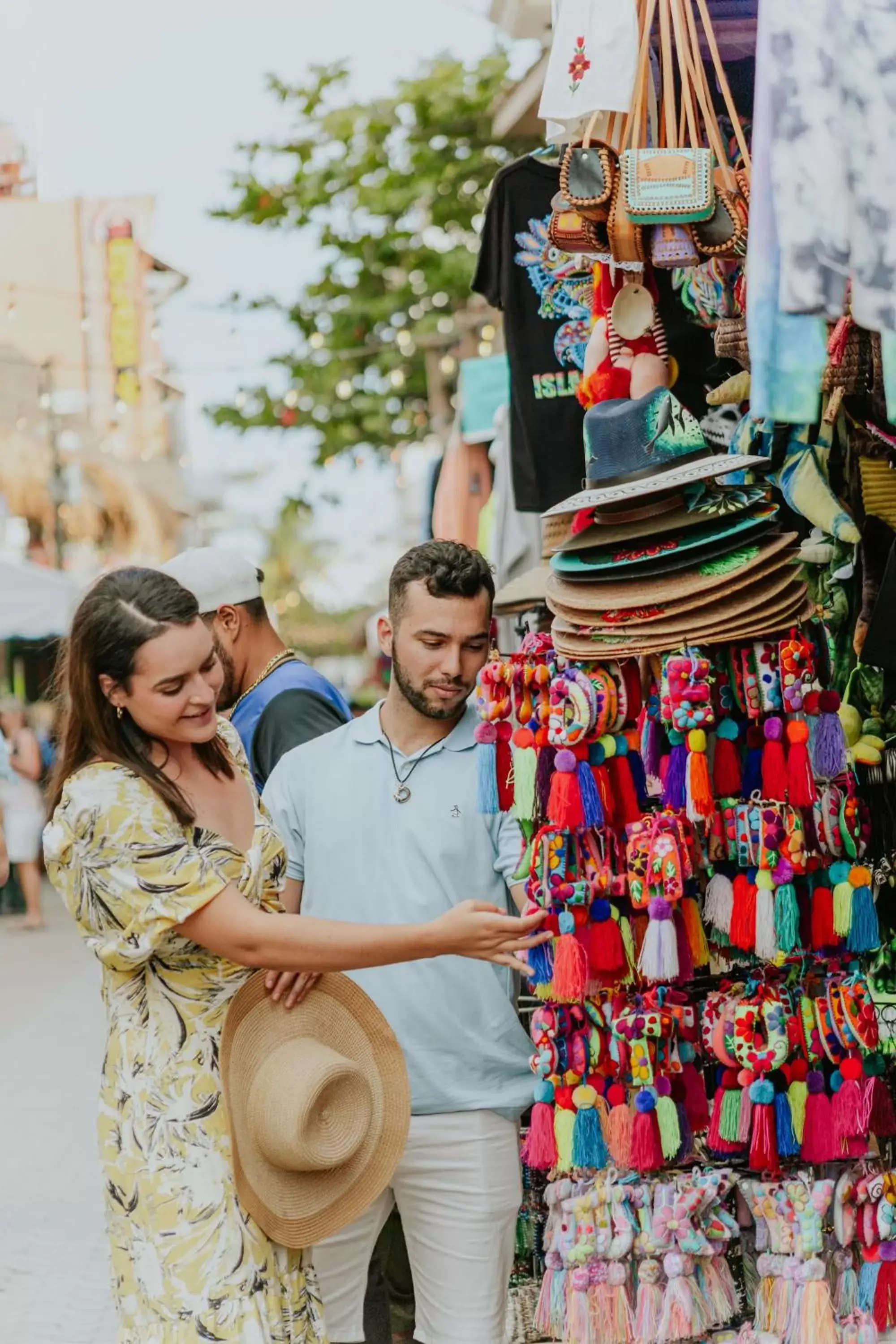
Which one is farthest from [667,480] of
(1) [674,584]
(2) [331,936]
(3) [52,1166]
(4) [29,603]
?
(4) [29,603]

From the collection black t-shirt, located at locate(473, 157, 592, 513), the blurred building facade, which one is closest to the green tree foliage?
the blurred building facade

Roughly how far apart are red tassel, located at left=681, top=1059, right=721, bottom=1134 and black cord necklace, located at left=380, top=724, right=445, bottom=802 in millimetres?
799

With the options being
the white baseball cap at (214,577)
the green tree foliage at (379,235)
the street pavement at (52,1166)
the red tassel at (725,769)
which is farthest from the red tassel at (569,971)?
the green tree foliage at (379,235)

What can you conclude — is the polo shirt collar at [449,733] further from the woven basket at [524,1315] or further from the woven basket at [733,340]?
the woven basket at [524,1315]

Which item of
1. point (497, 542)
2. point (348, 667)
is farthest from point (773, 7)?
point (348, 667)

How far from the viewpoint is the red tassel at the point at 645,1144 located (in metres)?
3.27

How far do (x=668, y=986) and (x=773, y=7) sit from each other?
1.97 meters

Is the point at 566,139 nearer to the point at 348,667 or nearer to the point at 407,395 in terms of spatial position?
the point at 407,395

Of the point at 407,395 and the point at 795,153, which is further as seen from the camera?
the point at 407,395

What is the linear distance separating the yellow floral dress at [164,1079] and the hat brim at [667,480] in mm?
1018

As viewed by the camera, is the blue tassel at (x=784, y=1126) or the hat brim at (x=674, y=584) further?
the blue tassel at (x=784, y=1126)

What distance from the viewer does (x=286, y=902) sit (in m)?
3.56

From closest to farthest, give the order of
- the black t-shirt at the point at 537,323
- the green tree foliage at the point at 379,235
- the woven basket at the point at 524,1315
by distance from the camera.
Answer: the woven basket at the point at 524,1315, the black t-shirt at the point at 537,323, the green tree foliage at the point at 379,235

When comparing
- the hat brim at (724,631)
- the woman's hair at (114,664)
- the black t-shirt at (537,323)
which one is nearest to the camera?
the woman's hair at (114,664)
